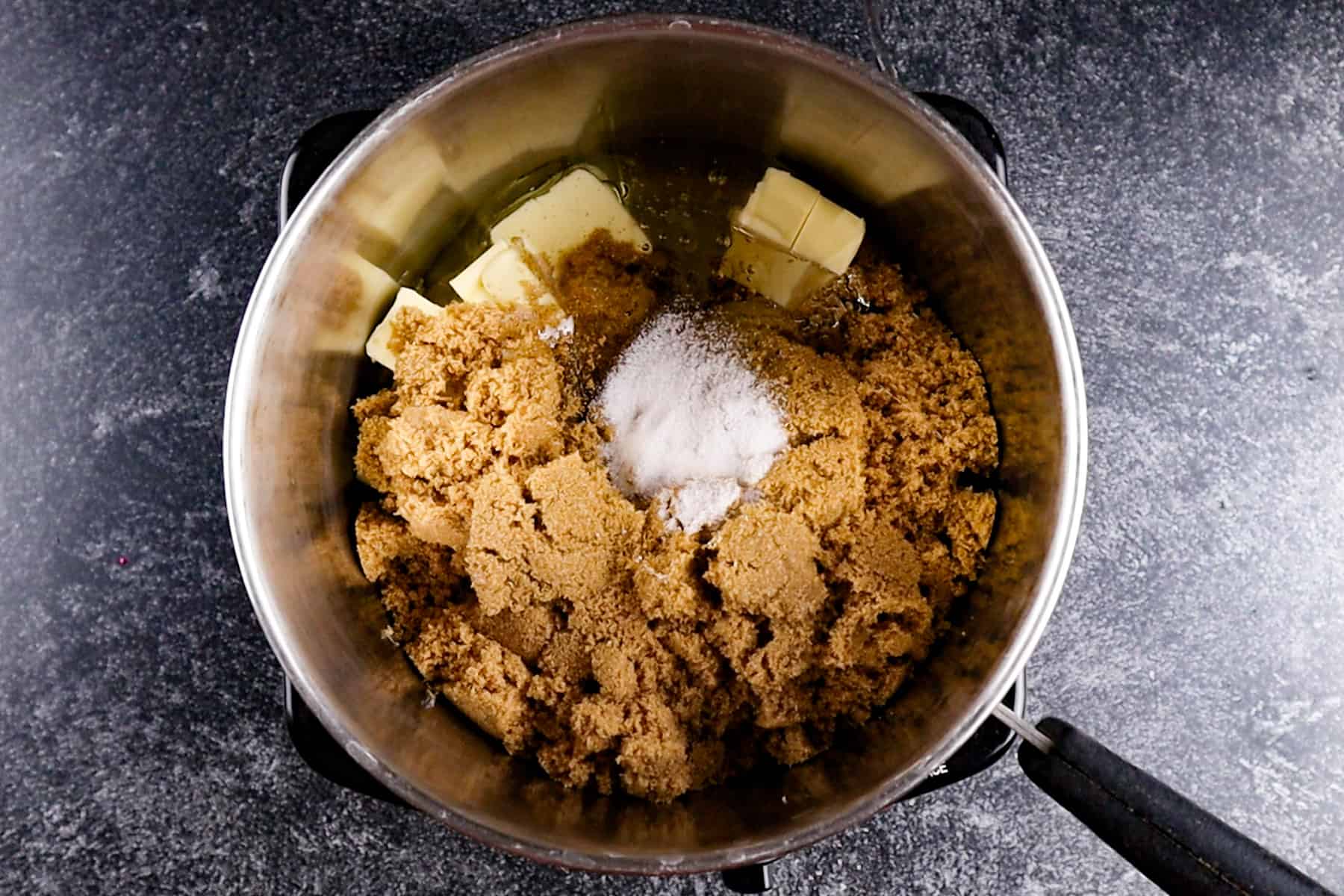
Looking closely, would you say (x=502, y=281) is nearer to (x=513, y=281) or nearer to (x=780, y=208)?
(x=513, y=281)

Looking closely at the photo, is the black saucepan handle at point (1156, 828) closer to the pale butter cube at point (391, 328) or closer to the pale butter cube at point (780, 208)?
the pale butter cube at point (780, 208)

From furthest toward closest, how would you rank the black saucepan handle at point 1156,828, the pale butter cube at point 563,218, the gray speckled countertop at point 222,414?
1. the gray speckled countertop at point 222,414
2. the pale butter cube at point 563,218
3. the black saucepan handle at point 1156,828

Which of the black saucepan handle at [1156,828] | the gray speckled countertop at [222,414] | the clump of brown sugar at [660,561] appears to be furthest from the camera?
the gray speckled countertop at [222,414]

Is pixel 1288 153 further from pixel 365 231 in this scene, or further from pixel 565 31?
pixel 365 231

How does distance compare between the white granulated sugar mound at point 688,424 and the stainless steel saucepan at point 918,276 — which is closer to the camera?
the stainless steel saucepan at point 918,276

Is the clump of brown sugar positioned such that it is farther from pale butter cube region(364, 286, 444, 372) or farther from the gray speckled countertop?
the gray speckled countertop

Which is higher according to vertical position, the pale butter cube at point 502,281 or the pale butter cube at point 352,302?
the pale butter cube at point 502,281

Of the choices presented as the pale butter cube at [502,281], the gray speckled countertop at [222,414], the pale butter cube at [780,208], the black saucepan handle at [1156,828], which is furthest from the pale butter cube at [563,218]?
the black saucepan handle at [1156,828]

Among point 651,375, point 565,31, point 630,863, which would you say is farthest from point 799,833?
point 565,31
